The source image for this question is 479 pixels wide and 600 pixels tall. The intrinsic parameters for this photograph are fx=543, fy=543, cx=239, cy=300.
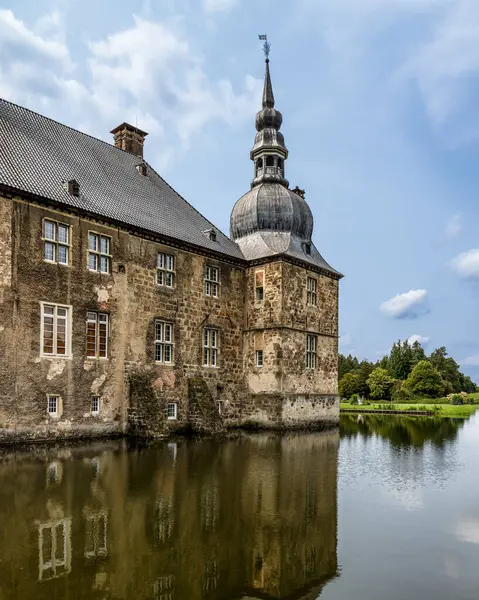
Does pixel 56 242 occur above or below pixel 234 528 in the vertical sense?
above

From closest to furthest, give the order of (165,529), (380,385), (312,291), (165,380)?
(165,529) < (165,380) < (312,291) < (380,385)

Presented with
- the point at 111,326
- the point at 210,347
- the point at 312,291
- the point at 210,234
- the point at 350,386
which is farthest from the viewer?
the point at 350,386

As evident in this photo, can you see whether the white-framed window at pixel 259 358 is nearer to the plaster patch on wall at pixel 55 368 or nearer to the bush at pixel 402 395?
the plaster patch on wall at pixel 55 368

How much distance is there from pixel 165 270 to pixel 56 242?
6.14 m

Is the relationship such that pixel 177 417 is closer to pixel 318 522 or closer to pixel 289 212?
pixel 289 212

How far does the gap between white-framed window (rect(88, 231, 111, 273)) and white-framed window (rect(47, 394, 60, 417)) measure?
548cm

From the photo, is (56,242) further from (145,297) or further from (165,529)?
(165,529)

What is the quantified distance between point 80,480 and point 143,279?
43.1ft

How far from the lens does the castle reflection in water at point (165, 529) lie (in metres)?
6.80

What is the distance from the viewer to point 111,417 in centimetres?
2302

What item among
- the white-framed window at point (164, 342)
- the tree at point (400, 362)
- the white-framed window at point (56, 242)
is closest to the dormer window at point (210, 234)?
the white-framed window at point (164, 342)

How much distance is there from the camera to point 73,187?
23.0 m

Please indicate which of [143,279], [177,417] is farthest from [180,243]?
→ [177,417]

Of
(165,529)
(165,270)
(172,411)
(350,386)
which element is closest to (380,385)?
(350,386)
